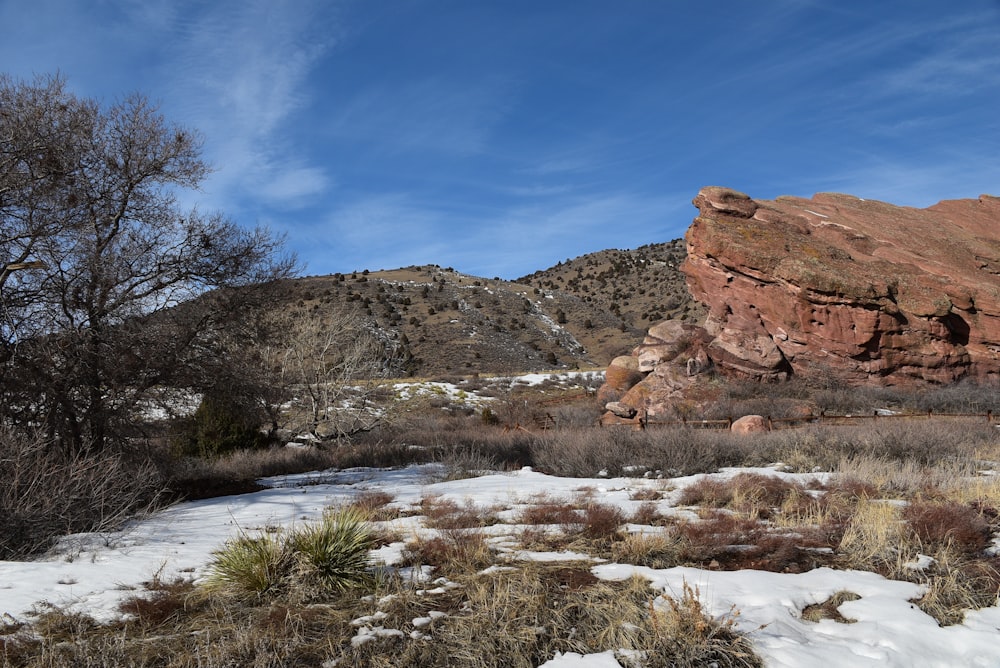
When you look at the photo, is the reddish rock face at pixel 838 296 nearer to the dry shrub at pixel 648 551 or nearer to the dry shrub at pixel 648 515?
the dry shrub at pixel 648 515

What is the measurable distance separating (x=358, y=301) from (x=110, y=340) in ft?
139

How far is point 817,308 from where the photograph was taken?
20.2 meters

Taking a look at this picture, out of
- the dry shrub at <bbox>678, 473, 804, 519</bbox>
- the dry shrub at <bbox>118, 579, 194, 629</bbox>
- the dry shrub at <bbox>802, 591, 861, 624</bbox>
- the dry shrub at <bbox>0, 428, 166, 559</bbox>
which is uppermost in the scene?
the dry shrub at <bbox>0, 428, 166, 559</bbox>

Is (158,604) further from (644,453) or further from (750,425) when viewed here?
(750,425)

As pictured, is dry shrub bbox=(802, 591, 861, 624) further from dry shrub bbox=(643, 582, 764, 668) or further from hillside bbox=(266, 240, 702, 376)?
hillside bbox=(266, 240, 702, 376)

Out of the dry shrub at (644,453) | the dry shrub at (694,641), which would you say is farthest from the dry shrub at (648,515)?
the dry shrub at (644,453)

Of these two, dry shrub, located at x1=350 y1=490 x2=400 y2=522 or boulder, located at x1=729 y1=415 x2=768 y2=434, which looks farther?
boulder, located at x1=729 y1=415 x2=768 y2=434

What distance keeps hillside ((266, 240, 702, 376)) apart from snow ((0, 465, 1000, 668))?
2921 cm

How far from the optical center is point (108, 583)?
5.30 m

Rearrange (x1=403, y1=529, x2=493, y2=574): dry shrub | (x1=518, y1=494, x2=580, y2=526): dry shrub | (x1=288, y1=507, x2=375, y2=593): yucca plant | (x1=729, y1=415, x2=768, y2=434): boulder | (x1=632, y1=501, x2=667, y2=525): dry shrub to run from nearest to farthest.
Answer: (x1=288, y1=507, x2=375, y2=593): yucca plant, (x1=403, y1=529, x2=493, y2=574): dry shrub, (x1=632, y1=501, x2=667, y2=525): dry shrub, (x1=518, y1=494, x2=580, y2=526): dry shrub, (x1=729, y1=415, x2=768, y2=434): boulder

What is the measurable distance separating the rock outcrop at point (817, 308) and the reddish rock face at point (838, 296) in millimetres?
36

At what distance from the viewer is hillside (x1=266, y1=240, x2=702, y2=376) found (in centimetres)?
4584

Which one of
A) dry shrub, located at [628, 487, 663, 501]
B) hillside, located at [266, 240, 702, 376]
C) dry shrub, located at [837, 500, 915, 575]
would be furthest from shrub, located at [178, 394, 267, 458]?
hillside, located at [266, 240, 702, 376]

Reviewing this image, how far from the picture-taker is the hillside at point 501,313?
150ft
